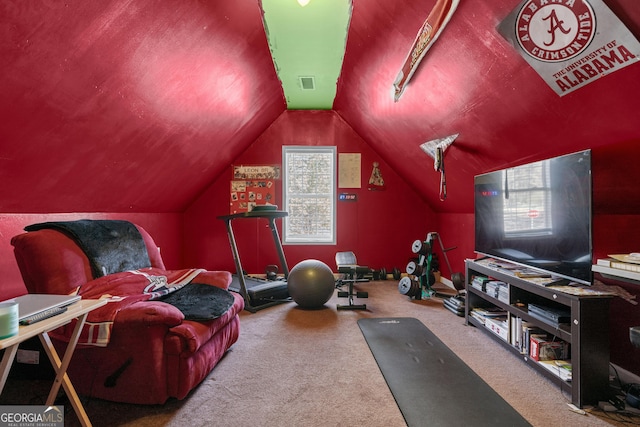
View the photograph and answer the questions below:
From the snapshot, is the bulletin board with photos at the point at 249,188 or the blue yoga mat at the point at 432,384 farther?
the bulletin board with photos at the point at 249,188

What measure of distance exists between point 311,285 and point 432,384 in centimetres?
168

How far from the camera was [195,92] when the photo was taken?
2.67 m

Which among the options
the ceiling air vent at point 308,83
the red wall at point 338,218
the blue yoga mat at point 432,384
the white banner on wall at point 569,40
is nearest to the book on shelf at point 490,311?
the blue yoga mat at point 432,384

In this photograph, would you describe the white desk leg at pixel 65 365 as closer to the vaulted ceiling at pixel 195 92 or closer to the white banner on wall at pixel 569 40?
the vaulted ceiling at pixel 195 92

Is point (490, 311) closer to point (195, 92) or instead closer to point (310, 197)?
point (310, 197)

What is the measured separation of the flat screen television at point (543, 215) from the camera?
1.84 meters

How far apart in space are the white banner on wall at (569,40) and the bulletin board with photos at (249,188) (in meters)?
3.79

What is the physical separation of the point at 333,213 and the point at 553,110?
348 cm

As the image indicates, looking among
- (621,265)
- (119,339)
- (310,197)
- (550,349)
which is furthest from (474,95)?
(310,197)

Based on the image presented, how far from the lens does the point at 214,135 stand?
3.63 m

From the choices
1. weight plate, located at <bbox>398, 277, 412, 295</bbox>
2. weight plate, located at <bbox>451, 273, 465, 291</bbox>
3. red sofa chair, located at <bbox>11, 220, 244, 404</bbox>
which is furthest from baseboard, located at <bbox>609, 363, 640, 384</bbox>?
red sofa chair, located at <bbox>11, 220, 244, 404</bbox>

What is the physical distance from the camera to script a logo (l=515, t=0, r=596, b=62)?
4.39 ft

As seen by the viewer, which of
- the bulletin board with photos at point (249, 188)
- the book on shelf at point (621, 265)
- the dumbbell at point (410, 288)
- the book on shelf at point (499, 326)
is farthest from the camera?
the bulletin board with photos at point (249, 188)

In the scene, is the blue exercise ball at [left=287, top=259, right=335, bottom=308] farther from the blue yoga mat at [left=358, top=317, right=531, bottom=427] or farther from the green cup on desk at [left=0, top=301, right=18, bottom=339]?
the green cup on desk at [left=0, top=301, right=18, bottom=339]
